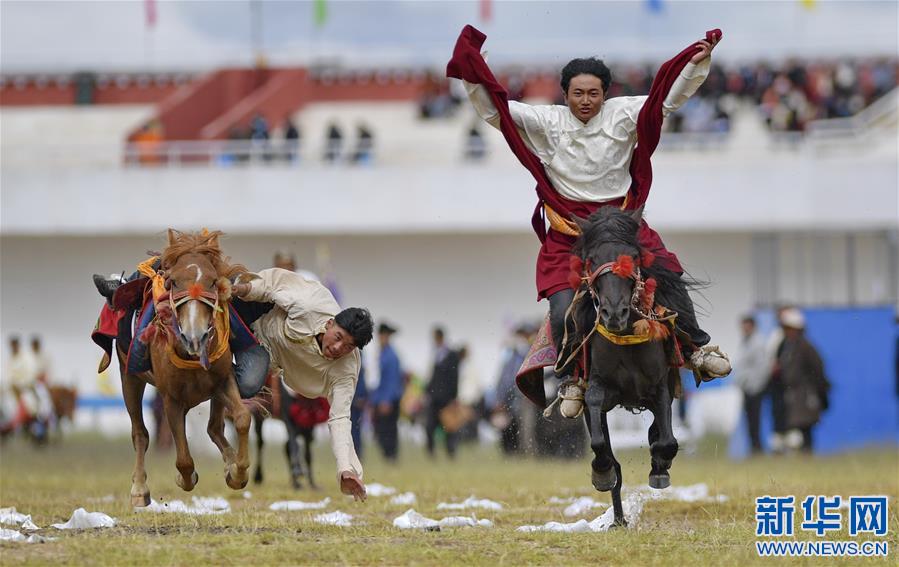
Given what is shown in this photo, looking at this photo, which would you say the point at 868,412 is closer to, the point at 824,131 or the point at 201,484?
the point at 824,131

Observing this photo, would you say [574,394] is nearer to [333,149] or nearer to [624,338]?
[624,338]

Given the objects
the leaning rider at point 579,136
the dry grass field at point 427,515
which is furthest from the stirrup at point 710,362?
the dry grass field at point 427,515

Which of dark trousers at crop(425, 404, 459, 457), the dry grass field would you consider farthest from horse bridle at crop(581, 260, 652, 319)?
dark trousers at crop(425, 404, 459, 457)

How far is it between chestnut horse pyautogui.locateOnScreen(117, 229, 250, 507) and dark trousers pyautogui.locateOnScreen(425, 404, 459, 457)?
11923mm

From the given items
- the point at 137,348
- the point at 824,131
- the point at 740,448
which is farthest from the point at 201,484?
the point at 824,131

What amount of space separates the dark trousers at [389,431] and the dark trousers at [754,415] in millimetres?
4871

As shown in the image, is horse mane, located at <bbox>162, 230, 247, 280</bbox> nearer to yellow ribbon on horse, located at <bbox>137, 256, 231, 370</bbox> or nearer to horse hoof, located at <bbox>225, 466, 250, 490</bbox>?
yellow ribbon on horse, located at <bbox>137, 256, 231, 370</bbox>

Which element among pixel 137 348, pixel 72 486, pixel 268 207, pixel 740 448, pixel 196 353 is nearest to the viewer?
pixel 196 353

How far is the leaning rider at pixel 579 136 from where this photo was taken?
396 inches

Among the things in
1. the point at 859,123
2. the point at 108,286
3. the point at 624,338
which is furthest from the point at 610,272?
the point at 859,123

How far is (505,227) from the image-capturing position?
2859 centimetres

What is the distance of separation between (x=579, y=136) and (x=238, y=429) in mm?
2905

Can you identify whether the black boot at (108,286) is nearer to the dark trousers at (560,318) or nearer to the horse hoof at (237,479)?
the horse hoof at (237,479)

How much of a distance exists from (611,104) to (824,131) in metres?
19.4
